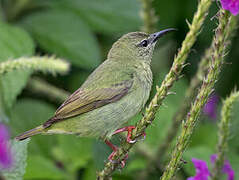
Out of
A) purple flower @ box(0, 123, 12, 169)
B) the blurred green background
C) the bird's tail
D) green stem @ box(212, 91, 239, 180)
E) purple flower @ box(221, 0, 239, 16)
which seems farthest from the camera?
the blurred green background

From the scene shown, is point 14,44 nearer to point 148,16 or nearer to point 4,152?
point 148,16

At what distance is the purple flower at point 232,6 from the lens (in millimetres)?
2202

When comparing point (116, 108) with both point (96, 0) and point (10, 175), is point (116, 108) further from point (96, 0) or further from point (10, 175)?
point (96, 0)

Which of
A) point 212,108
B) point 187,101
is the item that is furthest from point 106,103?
point 212,108

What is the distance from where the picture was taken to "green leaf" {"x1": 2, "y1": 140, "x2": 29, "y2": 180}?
2.26 meters

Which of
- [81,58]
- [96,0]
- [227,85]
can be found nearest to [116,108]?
[81,58]

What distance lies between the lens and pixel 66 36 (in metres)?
4.64

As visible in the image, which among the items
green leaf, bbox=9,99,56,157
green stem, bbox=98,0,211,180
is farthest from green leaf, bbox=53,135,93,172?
green stem, bbox=98,0,211,180

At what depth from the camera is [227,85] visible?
5340 mm

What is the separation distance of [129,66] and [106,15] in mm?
1036

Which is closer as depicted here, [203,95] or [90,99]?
[203,95]

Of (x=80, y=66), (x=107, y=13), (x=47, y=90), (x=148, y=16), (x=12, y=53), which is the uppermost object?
(x=107, y=13)

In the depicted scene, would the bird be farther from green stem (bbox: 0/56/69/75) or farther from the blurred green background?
green stem (bbox: 0/56/69/75)

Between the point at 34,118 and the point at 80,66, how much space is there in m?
0.73
